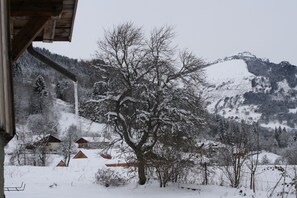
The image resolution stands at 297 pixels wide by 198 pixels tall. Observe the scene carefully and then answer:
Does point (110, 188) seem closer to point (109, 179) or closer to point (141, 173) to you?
point (109, 179)

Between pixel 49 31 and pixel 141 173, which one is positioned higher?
pixel 49 31

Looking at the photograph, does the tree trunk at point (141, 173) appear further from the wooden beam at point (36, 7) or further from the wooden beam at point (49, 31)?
the wooden beam at point (36, 7)

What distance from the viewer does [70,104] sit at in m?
109

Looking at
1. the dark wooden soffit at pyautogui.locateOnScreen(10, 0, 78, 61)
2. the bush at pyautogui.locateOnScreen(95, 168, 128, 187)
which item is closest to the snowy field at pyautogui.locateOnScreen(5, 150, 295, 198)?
the bush at pyautogui.locateOnScreen(95, 168, 128, 187)

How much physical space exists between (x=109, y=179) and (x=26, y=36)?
17497 mm

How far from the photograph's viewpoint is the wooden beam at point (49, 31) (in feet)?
15.1

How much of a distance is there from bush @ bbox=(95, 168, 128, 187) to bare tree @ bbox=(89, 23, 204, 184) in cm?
99

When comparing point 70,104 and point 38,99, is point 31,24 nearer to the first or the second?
point 38,99

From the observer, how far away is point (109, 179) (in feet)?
67.4

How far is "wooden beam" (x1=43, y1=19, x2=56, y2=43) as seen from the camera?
460cm

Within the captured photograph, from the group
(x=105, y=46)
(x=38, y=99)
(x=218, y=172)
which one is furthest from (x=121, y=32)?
(x=38, y=99)

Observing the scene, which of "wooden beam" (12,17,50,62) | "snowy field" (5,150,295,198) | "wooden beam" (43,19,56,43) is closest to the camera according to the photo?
"wooden beam" (12,17,50,62)

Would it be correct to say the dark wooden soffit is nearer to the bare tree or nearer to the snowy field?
the snowy field

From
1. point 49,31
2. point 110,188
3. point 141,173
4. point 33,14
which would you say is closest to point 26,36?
point 33,14
